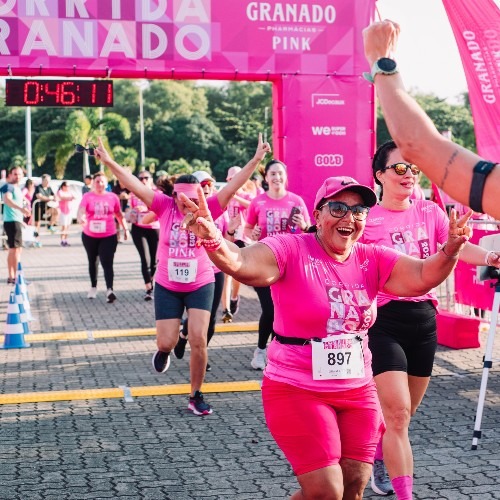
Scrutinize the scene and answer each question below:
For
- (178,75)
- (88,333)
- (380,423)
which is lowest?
(88,333)

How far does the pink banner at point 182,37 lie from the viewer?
12383 millimetres

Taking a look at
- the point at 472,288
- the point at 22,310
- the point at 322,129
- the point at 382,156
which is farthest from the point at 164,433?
the point at 322,129

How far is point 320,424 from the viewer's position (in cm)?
358

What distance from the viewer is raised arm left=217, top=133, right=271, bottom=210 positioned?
635 cm

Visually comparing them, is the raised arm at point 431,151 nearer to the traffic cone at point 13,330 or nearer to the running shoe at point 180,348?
the running shoe at point 180,348

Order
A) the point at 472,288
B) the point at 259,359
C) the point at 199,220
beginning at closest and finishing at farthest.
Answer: the point at 199,220, the point at 259,359, the point at 472,288

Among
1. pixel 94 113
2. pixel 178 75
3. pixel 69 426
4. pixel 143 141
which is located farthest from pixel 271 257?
pixel 143 141

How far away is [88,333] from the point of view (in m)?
11.1

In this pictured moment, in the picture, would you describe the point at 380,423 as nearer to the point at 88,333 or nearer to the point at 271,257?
the point at 271,257

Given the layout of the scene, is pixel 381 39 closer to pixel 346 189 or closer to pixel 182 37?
pixel 346 189

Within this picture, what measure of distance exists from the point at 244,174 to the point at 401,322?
2.27 meters

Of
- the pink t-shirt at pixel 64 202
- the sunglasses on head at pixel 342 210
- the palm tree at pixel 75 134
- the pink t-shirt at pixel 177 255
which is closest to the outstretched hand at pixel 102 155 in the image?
the pink t-shirt at pixel 177 255

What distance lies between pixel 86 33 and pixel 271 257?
960cm

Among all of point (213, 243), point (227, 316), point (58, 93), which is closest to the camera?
point (213, 243)
